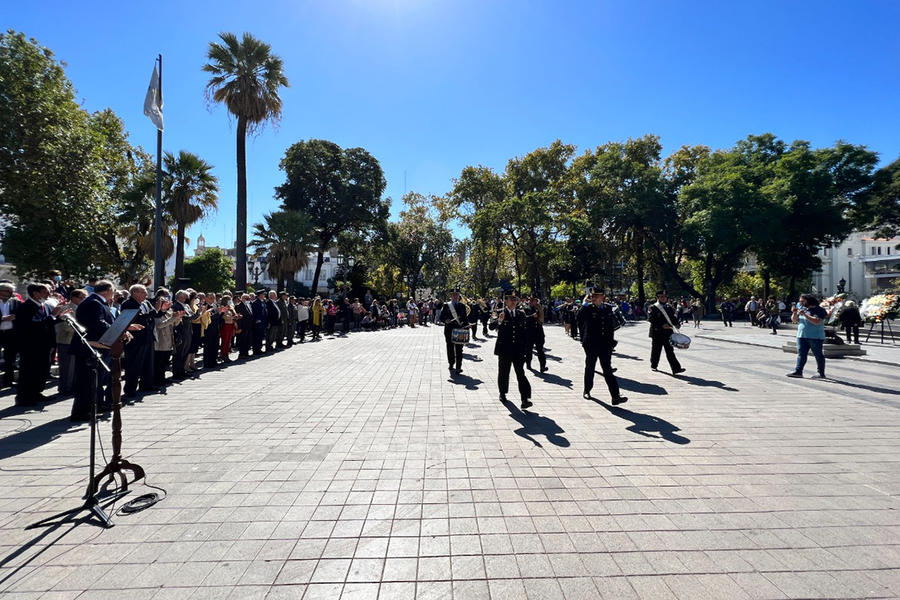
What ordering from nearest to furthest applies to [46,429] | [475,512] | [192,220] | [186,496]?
[475,512] < [186,496] < [46,429] < [192,220]

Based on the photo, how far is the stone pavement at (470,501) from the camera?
8.73 feet

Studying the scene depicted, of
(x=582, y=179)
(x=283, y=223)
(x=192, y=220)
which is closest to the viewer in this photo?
(x=192, y=220)

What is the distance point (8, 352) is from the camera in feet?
26.1

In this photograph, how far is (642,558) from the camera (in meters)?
2.86

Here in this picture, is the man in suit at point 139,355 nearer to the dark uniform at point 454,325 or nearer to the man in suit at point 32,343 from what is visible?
the man in suit at point 32,343

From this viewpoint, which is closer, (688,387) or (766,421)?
(766,421)

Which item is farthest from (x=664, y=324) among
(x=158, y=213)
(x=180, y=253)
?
(x=180, y=253)

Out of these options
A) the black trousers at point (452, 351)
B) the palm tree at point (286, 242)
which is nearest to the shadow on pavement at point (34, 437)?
the black trousers at point (452, 351)

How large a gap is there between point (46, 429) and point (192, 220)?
753 inches

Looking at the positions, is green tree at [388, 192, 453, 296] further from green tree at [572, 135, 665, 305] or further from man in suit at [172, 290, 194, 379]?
man in suit at [172, 290, 194, 379]

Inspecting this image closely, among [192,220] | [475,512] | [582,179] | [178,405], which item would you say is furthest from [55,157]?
[582,179]

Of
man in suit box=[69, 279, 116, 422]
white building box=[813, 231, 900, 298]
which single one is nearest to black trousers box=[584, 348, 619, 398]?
man in suit box=[69, 279, 116, 422]

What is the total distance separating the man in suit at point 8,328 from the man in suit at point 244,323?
191 inches

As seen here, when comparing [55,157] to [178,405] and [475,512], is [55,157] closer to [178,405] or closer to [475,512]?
[178,405]
